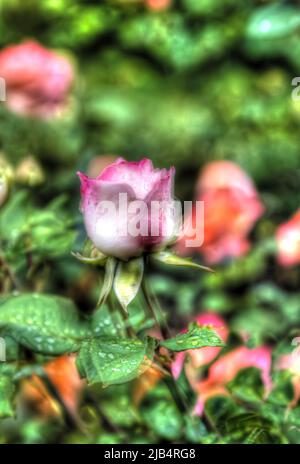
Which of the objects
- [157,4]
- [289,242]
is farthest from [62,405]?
[157,4]

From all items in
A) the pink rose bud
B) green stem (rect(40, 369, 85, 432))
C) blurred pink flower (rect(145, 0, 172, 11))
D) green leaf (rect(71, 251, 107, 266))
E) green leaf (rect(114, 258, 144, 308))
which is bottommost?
green stem (rect(40, 369, 85, 432))

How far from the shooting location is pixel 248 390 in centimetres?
67

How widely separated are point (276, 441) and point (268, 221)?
894 mm

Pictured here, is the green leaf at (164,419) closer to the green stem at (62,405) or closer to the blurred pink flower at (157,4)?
the green stem at (62,405)

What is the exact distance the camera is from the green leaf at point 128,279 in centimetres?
56

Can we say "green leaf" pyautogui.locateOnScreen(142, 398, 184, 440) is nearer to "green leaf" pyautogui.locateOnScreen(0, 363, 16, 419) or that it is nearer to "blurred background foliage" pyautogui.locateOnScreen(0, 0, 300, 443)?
"blurred background foliage" pyautogui.locateOnScreen(0, 0, 300, 443)

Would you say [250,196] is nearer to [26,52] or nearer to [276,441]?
[26,52]

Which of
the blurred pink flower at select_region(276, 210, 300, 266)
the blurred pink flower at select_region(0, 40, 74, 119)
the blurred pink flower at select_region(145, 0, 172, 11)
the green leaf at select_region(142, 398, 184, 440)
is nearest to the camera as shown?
the green leaf at select_region(142, 398, 184, 440)

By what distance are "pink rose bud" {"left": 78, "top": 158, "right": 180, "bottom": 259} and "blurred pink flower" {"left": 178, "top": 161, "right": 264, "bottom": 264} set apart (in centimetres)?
81

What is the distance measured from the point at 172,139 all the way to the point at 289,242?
0.56 m

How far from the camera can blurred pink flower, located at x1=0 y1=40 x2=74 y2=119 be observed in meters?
1.59

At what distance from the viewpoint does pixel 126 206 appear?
1.83ft

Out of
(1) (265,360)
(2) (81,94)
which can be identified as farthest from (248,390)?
(2) (81,94)

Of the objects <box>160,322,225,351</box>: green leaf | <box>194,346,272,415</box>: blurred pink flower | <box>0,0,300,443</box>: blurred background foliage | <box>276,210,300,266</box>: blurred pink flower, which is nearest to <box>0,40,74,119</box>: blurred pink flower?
<box>0,0,300,443</box>: blurred background foliage
